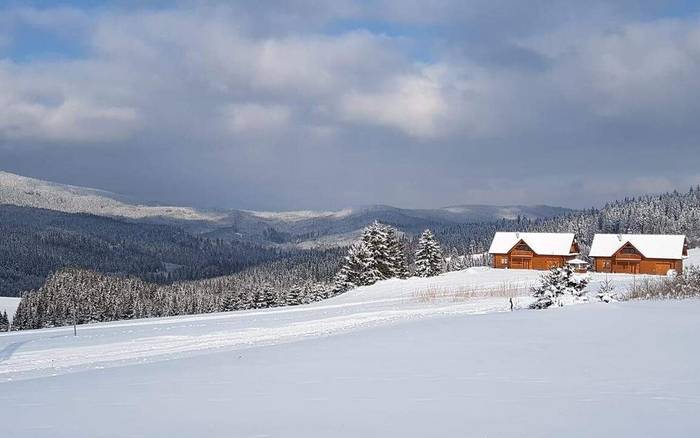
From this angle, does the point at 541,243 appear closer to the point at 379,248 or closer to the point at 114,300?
the point at 379,248

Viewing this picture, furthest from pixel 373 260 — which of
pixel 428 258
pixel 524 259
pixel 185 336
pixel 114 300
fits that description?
pixel 114 300

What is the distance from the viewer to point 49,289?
3214 inches

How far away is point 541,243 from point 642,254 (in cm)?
960

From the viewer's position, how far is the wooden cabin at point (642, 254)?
54.8m

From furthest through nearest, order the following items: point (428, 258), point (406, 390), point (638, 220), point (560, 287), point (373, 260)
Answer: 1. point (638, 220)
2. point (428, 258)
3. point (373, 260)
4. point (560, 287)
5. point (406, 390)

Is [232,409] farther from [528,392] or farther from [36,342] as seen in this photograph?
[36,342]

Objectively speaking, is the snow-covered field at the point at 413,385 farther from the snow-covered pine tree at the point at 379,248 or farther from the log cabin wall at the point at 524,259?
the log cabin wall at the point at 524,259

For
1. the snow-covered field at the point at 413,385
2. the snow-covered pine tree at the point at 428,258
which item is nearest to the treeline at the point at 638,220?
the snow-covered pine tree at the point at 428,258

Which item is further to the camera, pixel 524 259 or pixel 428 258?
pixel 524 259

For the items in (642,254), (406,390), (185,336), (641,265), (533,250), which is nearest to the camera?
(406,390)

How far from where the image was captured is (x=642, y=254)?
55062mm

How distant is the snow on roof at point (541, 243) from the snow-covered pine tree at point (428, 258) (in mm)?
6515

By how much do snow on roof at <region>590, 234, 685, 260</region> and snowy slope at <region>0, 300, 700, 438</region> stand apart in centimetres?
4739

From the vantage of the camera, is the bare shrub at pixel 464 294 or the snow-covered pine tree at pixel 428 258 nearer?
the bare shrub at pixel 464 294
